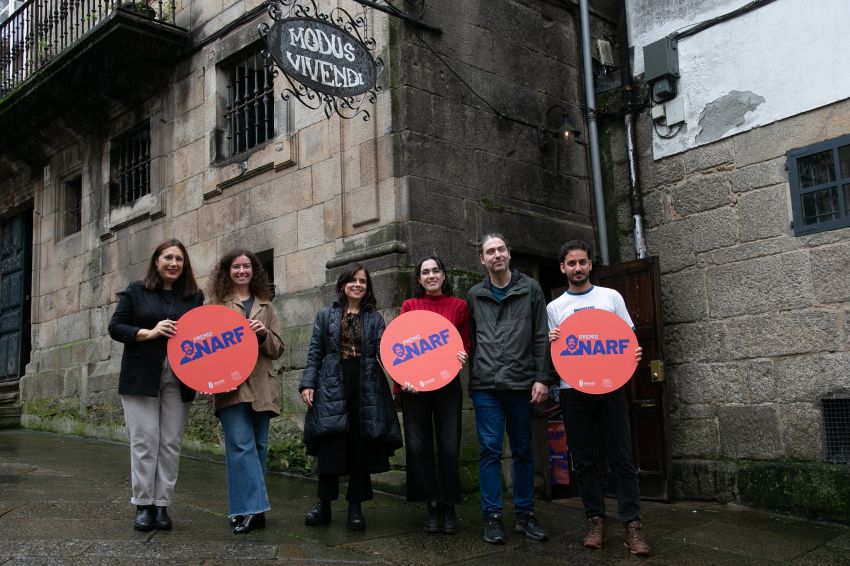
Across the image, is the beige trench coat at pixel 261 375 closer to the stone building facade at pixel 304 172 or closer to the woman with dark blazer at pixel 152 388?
the woman with dark blazer at pixel 152 388

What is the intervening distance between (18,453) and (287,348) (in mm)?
3000

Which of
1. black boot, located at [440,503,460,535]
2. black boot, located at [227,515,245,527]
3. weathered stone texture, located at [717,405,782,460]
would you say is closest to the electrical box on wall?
weathered stone texture, located at [717,405,782,460]

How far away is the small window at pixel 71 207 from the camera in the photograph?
36.7 feet

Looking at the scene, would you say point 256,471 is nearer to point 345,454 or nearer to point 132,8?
point 345,454

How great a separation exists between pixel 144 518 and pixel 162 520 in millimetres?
102

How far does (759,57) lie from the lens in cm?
645

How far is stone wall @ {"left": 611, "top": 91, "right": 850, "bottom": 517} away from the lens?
5898 mm

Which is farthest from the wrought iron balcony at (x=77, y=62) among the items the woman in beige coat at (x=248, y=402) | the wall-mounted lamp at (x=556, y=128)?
the woman in beige coat at (x=248, y=402)

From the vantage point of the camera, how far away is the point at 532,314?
16.2ft

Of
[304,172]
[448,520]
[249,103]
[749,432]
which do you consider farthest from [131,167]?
[749,432]

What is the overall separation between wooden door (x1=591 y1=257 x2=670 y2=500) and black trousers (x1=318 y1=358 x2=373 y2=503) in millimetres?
2540

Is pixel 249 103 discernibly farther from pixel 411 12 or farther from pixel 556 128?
pixel 556 128

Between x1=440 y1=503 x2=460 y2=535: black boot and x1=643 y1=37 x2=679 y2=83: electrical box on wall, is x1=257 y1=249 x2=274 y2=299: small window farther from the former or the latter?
x1=643 y1=37 x2=679 y2=83: electrical box on wall

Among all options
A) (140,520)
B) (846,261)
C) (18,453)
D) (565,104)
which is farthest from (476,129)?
(18,453)
